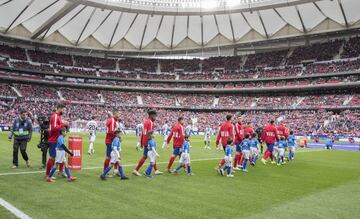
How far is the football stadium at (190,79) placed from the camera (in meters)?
13.6

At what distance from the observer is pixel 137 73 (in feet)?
258

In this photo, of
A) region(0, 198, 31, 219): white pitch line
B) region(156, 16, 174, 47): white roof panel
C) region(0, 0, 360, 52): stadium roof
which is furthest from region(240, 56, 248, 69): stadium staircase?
region(0, 198, 31, 219): white pitch line

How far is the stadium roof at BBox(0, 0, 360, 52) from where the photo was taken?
52.0 metres

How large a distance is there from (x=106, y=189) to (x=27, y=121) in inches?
210

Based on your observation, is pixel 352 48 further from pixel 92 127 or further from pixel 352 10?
pixel 92 127

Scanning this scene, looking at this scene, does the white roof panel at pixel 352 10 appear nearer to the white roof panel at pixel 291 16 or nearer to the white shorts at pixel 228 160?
the white roof panel at pixel 291 16

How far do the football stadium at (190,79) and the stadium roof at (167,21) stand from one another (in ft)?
0.76

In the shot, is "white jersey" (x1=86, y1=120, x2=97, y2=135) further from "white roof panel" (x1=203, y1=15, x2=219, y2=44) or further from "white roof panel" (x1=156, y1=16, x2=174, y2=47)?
"white roof panel" (x1=203, y1=15, x2=219, y2=44)

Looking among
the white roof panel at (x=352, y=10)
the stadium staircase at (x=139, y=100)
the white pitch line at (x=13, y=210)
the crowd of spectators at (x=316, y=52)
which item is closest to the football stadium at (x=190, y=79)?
the white roof panel at (x=352, y=10)

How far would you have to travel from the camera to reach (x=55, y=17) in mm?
51531

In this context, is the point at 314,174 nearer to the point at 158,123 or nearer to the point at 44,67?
the point at 158,123

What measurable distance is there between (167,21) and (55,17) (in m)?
20.8

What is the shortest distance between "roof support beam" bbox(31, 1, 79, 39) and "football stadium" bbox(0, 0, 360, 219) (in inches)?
17.8

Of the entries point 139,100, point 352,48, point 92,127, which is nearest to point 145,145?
point 92,127
